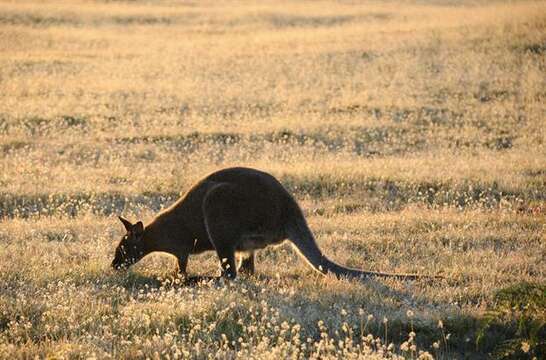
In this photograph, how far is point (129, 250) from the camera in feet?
29.3

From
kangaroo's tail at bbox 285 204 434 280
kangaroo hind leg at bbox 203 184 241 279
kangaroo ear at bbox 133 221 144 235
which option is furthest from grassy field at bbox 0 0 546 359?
kangaroo ear at bbox 133 221 144 235

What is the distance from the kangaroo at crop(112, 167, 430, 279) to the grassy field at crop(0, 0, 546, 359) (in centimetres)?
24

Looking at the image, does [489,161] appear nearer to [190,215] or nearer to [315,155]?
[315,155]

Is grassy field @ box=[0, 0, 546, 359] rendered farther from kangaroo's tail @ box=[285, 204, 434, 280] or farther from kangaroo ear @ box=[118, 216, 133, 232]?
kangaroo ear @ box=[118, 216, 133, 232]

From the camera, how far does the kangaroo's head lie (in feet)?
29.0

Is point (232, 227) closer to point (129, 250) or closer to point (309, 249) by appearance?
point (309, 249)

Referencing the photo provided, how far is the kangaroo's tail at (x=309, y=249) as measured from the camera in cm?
817

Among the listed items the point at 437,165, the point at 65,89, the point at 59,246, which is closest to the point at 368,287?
the point at 59,246

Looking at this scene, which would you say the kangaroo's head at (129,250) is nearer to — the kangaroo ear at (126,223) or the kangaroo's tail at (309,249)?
the kangaroo ear at (126,223)

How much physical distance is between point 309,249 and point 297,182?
5.16m

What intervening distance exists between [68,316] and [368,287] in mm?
2826

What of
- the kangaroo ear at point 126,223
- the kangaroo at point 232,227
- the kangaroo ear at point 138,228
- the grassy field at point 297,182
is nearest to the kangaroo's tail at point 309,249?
the kangaroo at point 232,227

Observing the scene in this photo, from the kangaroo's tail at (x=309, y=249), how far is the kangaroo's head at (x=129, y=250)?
1.65m

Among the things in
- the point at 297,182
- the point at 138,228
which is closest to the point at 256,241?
the point at 138,228
